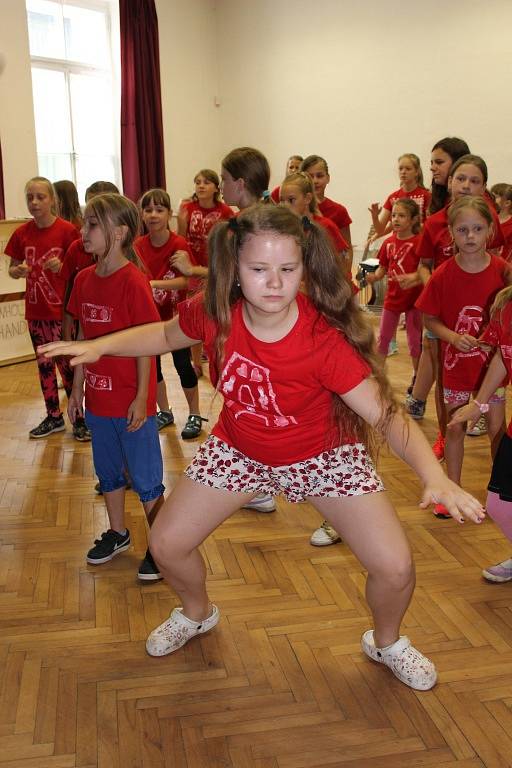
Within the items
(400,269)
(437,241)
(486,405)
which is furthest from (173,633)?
(400,269)

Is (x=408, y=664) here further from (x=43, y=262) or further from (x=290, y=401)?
(x=43, y=262)

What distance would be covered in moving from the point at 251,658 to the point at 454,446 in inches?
51.9

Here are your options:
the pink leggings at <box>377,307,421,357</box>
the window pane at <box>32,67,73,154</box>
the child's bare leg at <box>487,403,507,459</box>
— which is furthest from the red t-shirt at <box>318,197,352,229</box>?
the window pane at <box>32,67,73,154</box>

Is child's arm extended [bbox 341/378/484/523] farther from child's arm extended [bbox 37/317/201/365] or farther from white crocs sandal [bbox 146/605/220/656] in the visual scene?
white crocs sandal [bbox 146/605/220/656]

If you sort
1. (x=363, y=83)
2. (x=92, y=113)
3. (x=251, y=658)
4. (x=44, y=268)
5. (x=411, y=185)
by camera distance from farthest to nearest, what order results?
(x=92, y=113)
(x=363, y=83)
(x=411, y=185)
(x=44, y=268)
(x=251, y=658)

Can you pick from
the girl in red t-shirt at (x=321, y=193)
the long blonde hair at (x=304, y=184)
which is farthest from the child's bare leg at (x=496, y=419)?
the girl in red t-shirt at (x=321, y=193)

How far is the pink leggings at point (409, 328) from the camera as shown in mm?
4824

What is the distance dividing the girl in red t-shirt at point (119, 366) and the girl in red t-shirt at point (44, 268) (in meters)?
1.57

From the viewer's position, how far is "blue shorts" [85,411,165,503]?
2.71 m

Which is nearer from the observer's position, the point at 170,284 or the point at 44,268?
the point at 170,284

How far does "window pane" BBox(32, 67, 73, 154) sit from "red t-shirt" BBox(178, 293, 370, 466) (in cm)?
696

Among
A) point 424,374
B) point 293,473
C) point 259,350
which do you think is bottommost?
point 424,374

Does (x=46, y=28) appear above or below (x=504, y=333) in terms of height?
above

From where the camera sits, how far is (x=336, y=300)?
6.35 ft
